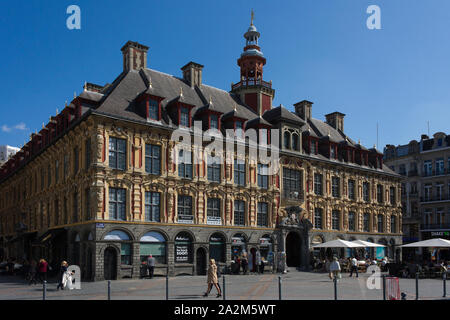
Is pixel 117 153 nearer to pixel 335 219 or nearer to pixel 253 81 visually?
pixel 253 81

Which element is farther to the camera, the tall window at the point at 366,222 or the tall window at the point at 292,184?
the tall window at the point at 366,222

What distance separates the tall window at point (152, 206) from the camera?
3206 cm

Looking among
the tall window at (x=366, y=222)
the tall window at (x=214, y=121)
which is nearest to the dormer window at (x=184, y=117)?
the tall window at (x=214, y=121)

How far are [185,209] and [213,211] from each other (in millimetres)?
2577

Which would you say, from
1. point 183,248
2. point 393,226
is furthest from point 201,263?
point 393,226

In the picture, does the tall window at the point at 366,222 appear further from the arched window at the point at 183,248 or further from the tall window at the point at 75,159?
the tall window at the point at 75,159

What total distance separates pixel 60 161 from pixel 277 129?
17.5 meters

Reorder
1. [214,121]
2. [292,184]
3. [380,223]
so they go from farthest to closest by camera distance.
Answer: [380,223]
[292,184]
[214,121]

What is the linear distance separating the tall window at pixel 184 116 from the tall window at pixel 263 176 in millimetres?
7676

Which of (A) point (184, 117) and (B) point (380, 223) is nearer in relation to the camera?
(A) point (184, 117)

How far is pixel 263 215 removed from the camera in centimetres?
3897

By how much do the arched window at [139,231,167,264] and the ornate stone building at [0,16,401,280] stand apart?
0.08 meters

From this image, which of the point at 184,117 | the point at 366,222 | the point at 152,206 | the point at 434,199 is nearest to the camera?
the point at 152,206

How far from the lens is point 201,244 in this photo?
112 feet
